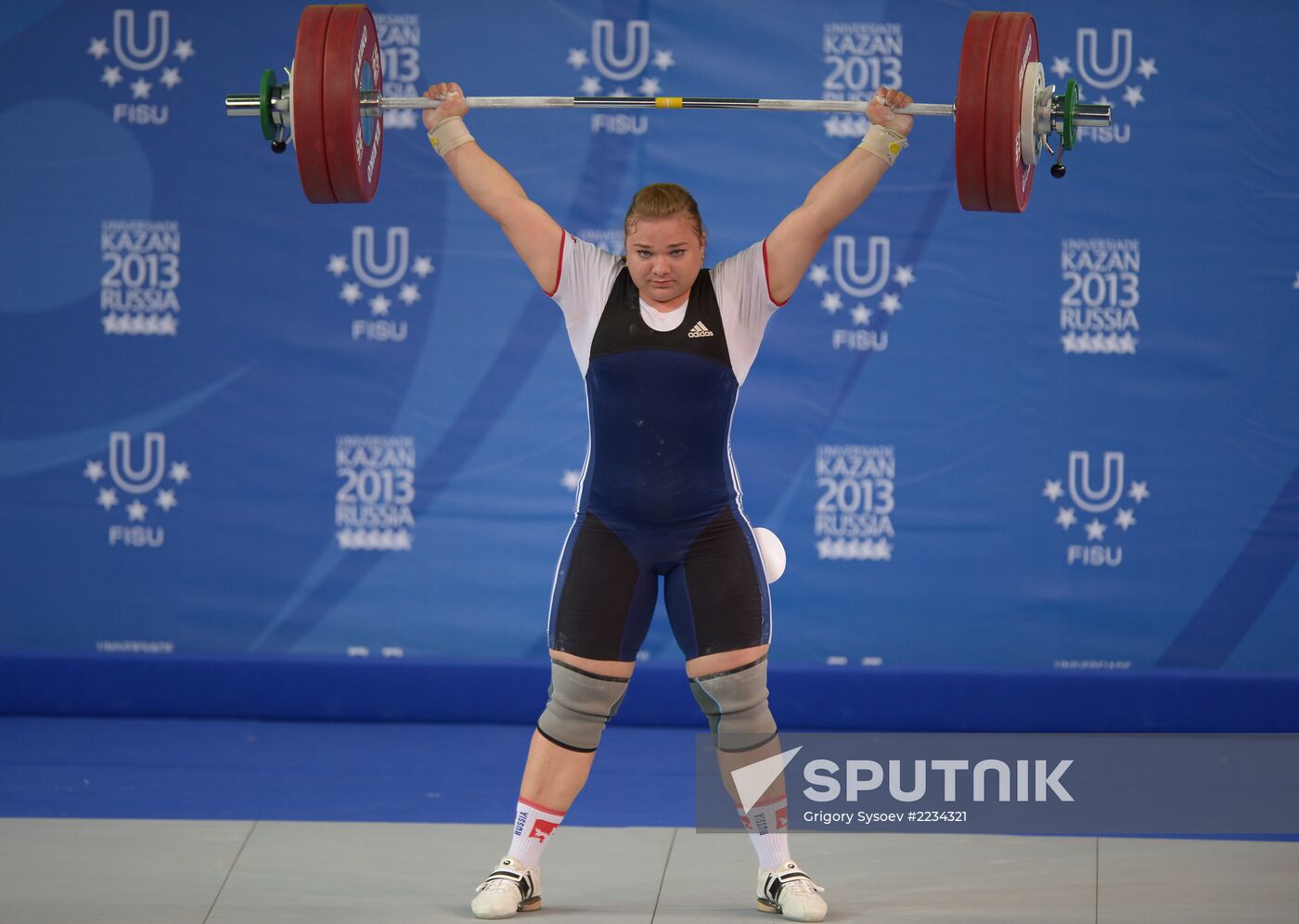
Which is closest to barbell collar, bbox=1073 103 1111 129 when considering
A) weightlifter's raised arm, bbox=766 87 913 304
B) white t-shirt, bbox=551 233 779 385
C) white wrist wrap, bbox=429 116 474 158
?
weightlifter's raised arm, bbox=766 87 913 304

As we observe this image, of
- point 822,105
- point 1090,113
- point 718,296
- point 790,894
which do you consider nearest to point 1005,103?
point 1090,113

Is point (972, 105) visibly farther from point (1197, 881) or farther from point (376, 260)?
point (376, 260)

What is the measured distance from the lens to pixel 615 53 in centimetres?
518

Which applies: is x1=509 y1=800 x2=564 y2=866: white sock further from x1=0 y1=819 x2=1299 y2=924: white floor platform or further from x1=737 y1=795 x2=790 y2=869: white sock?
x1=737 y1=795 x2=790 y2=869: white sock

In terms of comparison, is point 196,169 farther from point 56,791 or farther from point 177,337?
point 56,791

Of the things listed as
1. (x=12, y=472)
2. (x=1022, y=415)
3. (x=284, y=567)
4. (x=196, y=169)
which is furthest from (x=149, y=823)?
(x=1022, y=415)

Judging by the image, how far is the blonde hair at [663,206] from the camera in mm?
3402

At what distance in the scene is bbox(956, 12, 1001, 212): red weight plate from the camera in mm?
3414

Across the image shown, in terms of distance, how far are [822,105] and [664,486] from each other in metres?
0.83

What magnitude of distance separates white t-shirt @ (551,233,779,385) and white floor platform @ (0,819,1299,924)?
1.12m

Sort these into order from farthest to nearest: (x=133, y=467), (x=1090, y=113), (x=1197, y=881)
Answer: (x=133, y=467) → (x=1197, y=881) → (x=1090, y=113)

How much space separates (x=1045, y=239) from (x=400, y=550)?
2.18 metres

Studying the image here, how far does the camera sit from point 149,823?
4.13m

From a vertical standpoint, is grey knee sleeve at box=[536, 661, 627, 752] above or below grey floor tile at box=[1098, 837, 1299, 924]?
above
